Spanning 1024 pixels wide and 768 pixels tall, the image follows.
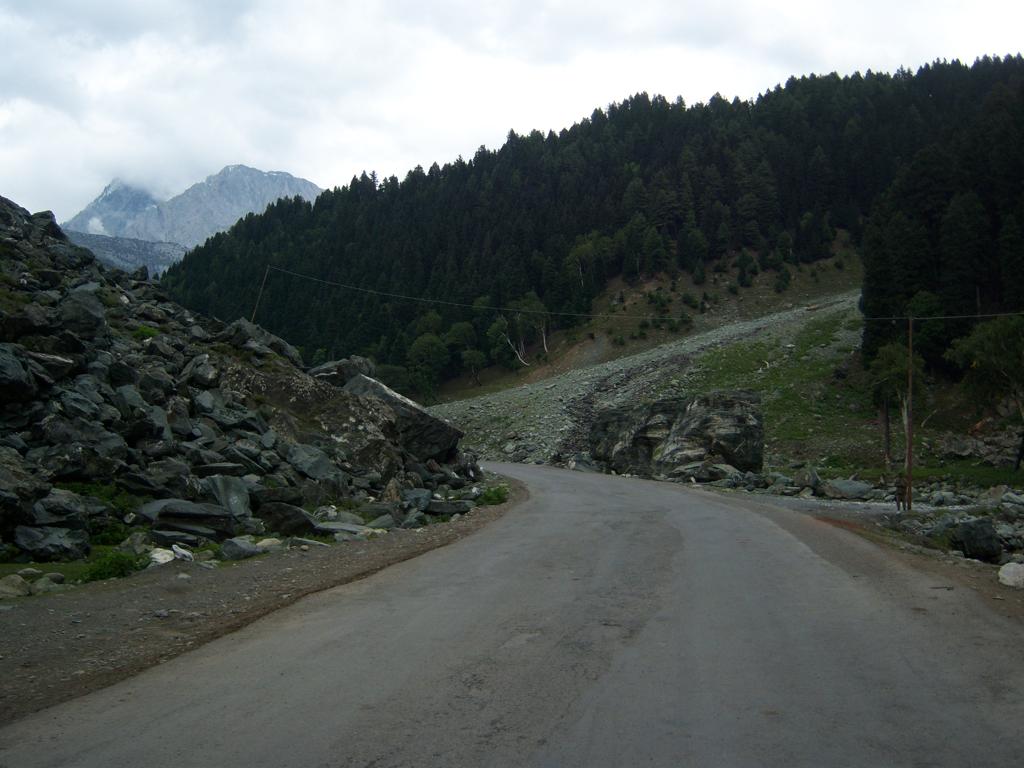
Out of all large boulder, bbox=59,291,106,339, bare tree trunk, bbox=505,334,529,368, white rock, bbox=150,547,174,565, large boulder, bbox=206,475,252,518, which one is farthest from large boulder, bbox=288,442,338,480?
bare tree trunk, bbox=505,334,529,368

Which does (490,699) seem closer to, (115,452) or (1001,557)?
(115,452)

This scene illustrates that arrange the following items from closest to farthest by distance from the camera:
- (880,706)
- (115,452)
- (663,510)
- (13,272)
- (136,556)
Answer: (880,706)
(136,556)
(115,452)
(663,510)
(13,272)

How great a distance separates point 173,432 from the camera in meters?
15.2

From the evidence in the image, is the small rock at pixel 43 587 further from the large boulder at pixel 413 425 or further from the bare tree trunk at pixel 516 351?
the bare tree trunk at pixel 516 351

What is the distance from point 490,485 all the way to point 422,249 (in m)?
105

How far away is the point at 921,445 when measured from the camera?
44625 millimetres

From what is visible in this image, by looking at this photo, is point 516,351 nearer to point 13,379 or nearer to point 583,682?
point 13,379

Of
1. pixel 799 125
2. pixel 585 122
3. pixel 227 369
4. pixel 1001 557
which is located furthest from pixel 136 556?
pixel 585 122

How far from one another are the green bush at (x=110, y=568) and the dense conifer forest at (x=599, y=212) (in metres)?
69.3

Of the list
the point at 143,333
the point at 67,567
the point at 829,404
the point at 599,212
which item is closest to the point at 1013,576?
the point at 67,567

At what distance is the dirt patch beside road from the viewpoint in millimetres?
5629

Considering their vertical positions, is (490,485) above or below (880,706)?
below

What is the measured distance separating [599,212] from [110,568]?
120406mm

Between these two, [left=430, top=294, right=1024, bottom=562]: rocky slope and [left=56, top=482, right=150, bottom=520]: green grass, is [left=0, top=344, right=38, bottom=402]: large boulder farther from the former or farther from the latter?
[left=430, top=294, right=1024, bottom=562]: rocky slope
